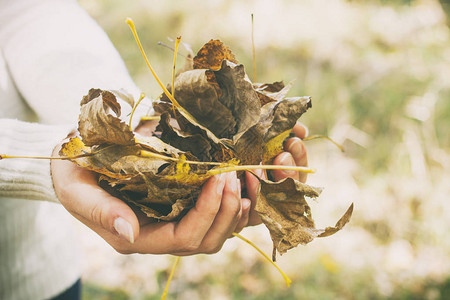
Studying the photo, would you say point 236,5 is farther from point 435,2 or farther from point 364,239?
point 364,239

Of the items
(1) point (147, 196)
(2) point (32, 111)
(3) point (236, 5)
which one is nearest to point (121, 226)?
(1) point (147, 196)

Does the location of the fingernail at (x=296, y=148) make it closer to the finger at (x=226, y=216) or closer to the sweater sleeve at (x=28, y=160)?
the finger at (x=226, y=216)

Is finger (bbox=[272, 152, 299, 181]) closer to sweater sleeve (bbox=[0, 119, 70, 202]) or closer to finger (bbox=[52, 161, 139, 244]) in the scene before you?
finger (bbox=[52, 161, 139, 244])

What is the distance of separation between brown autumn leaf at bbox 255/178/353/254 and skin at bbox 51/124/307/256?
6 cm

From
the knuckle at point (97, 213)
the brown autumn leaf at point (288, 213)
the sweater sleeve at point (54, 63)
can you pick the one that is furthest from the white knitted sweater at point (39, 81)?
the brown autumn leaf at point (288, 213)

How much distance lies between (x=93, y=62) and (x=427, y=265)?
6.71 ft

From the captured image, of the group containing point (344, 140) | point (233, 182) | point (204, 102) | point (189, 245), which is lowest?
point (344, 140)

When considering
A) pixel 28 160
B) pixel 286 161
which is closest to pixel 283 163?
pixel 286 161

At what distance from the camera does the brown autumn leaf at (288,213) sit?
67 centimetres

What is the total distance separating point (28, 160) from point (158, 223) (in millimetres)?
369

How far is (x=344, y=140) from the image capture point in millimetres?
2701

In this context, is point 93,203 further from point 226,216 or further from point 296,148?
point 296,148

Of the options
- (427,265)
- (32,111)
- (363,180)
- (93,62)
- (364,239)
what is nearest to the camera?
(93,62)

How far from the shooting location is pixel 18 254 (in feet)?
3.72
